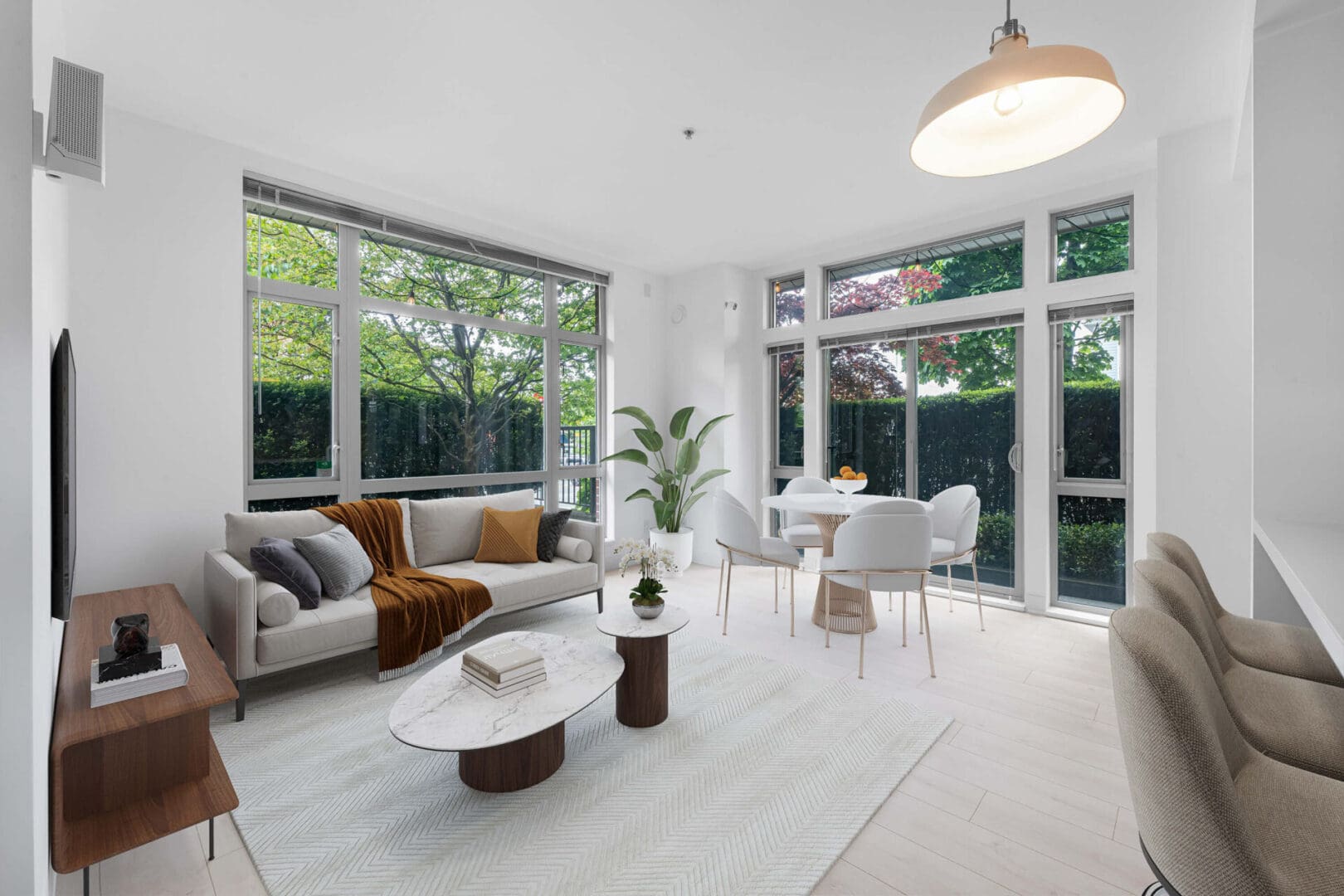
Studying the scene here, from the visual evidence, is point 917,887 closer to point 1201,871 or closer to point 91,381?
point 1201,871

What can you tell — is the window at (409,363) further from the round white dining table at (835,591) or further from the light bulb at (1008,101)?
the light bulb at (1008,101)

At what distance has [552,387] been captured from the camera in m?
4.96

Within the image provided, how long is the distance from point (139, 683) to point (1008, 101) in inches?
113

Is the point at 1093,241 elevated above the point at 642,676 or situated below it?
above

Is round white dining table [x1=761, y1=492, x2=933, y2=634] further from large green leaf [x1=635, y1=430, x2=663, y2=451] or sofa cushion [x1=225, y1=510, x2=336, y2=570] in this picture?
sofa cushion [x1=225, y1=510, x2=336, y2=570]

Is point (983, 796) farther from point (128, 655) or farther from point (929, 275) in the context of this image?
point (929, 275)

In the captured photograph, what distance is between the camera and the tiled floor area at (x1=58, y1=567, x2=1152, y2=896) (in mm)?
1625

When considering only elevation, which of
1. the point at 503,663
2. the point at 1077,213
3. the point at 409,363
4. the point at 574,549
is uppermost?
the point at 1077,213

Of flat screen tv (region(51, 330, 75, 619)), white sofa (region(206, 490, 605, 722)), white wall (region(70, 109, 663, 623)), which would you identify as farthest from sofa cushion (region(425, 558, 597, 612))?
flat screen tv (region(51, 330, 75, 619))

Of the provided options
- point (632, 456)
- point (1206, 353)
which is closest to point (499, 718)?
point (632, 456)

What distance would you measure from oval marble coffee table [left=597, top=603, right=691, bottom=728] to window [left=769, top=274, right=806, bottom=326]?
12.1ft

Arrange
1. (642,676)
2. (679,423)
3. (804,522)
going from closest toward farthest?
(642,676) < (804,522) < (679,423)

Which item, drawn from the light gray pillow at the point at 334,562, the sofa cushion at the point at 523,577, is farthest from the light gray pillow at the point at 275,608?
the sofa cushion at the point at 523,577

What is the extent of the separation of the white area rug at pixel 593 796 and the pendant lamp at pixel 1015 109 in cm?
199
